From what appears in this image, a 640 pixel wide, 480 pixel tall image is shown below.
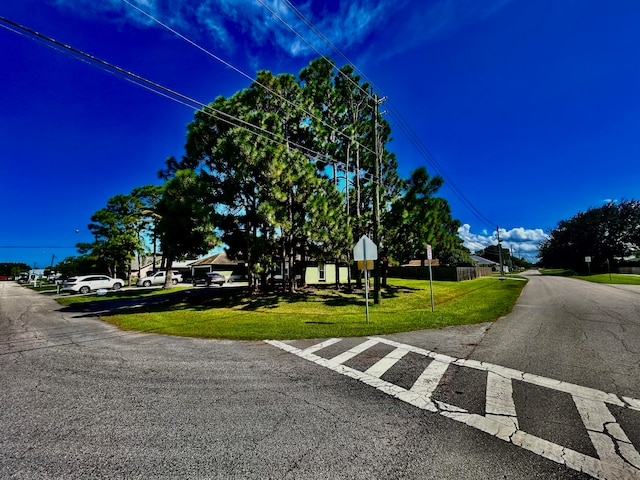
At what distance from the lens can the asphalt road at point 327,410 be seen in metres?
2.84

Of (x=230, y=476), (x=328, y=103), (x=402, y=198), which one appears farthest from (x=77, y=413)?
(x=328, y=103)

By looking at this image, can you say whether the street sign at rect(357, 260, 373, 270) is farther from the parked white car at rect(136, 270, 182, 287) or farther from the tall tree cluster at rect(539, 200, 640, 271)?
the tall tree cluster at rect(539, 200, 640, 271)

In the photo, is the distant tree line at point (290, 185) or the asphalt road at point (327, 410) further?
the distant tree line at point (290, 185)

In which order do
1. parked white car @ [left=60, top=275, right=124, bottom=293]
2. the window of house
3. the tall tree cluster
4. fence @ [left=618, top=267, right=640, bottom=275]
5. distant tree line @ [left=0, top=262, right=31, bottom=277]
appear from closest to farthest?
Result: 1. parked white car @ [left=60, top=275, right=124, bottom=293]
2. the window of house
3. fence @ [left=618, top=267, right=640, bottom=275]
4. the tall tree cluster
5. distant tree line @ [left=0, top=262, right=31, bottom=277]

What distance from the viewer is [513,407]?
392 centimetres

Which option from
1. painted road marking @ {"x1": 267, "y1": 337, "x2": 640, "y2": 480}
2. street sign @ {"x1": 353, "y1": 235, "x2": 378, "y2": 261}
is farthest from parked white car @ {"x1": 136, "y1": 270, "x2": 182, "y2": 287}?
painted road marking @ {"x1": 267, "y1": 337, "x2": 640, "y2": 480}

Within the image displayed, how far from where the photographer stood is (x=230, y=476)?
2.67 metres

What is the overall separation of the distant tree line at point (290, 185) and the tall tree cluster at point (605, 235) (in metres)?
55.8

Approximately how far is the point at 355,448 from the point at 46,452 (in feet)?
10.0

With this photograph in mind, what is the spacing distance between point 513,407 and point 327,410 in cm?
234

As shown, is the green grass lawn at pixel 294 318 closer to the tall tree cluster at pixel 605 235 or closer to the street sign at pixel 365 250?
the street sign at pixel 365 250

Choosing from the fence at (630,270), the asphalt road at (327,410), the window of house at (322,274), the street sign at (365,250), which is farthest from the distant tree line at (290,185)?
the fence at (630,270)

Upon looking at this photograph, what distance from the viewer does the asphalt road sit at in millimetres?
2840

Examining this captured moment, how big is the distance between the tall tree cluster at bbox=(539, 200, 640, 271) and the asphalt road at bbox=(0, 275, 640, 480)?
67647 millimetres
